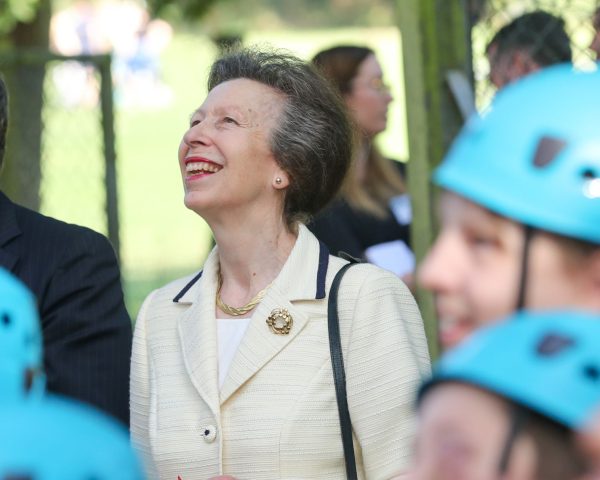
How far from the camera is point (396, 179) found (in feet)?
22.7

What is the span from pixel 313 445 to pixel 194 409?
1.29ft

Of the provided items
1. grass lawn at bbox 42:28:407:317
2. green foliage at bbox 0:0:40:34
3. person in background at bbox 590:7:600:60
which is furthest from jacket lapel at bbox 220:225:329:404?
green foliage at bbox 0:0:40:34

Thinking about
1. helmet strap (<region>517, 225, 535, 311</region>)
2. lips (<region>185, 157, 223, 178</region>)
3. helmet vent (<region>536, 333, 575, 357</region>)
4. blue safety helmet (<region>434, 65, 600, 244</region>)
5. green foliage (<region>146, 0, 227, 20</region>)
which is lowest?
lips (<region>185, 157, 223, 178</region>)

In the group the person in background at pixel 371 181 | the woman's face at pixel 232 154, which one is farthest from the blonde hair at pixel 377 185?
the woman's face at pixel 232 154

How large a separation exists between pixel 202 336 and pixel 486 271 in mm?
2088

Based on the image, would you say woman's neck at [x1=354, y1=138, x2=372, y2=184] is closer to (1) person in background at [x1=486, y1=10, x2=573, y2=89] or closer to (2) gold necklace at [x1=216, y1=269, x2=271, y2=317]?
(1) person in background at [x1=486, y1=10, x2=573, y2=89]

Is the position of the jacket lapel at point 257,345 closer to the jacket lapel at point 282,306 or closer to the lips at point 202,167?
the jacket lapel at point 282,306

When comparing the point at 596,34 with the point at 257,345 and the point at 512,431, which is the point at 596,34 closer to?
the point at 257,345

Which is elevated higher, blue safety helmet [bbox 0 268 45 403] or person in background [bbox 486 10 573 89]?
person in background [bbox 486 10 573 89]

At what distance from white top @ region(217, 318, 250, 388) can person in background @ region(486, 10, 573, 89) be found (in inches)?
67.5

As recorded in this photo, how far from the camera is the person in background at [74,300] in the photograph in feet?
13.4

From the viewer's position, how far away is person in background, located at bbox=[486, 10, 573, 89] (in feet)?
17.5

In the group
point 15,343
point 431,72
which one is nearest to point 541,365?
point 15,343

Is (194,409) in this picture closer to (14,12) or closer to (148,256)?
(14,12)
